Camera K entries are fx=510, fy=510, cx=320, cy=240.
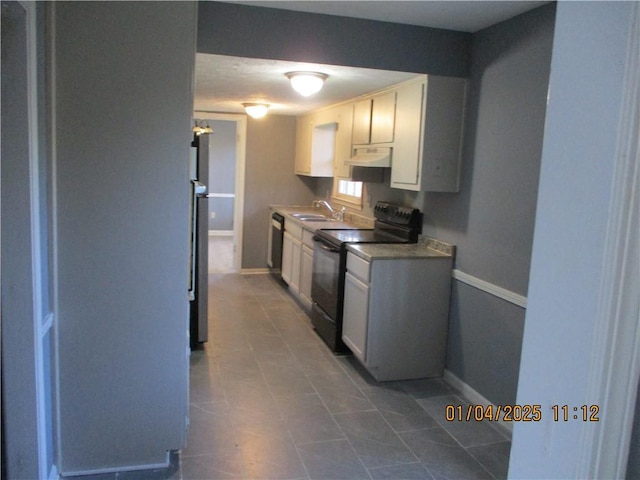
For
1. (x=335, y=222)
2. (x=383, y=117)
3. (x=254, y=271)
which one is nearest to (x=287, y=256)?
(x=335, y=222)

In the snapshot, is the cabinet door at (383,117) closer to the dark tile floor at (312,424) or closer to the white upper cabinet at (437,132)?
the white upper cabinet at (437,132)

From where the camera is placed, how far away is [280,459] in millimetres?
2654

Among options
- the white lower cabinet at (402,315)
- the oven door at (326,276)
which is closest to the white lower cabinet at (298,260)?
the oven door at (326,276)

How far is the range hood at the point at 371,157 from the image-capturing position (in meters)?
3.91

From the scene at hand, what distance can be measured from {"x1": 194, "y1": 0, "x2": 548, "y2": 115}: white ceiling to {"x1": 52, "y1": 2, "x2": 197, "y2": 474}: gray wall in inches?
37.2

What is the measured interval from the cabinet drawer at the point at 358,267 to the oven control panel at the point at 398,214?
0.56 meters

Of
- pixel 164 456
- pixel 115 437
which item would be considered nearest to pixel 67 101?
pixel 115 437

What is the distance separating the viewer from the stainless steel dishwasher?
615 centimetres

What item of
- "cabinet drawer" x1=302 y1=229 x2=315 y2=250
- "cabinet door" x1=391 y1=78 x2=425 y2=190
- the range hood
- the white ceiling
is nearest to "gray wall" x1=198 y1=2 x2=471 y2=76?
the white ceiling

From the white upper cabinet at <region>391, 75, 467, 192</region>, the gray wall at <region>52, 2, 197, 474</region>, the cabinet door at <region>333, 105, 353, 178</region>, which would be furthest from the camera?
the cabinet door at <region>333, 105, 353, 178</region>

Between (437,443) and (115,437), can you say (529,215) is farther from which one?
(115,437)

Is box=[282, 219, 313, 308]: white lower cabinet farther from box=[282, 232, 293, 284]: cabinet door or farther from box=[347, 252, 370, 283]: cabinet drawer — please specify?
box=[347, 252, 370, 283]: cabinet drawer

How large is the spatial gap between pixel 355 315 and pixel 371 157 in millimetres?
1305

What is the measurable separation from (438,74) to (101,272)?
95.6 inches
